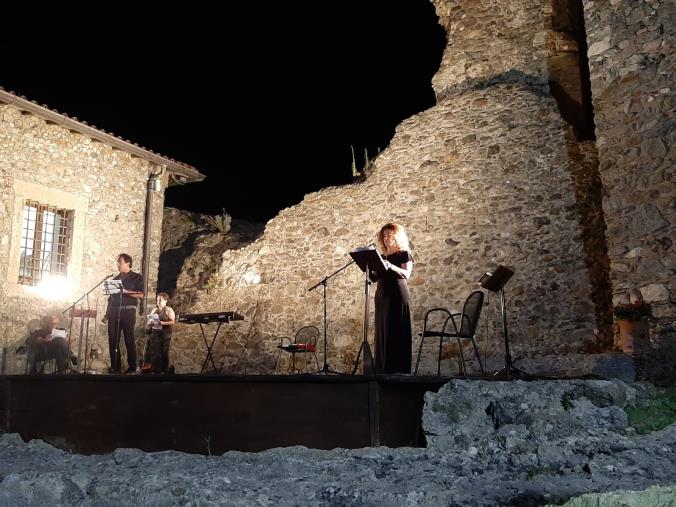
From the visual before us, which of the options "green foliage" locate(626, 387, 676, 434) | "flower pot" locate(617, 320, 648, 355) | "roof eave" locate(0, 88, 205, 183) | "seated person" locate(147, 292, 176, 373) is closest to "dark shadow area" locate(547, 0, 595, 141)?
"flower pot" locate(617, 320, 648, 355)

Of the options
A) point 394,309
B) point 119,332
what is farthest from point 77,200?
point 394,309

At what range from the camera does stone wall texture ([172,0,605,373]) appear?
7.24 m

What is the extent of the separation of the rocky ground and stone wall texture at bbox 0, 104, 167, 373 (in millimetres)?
4950

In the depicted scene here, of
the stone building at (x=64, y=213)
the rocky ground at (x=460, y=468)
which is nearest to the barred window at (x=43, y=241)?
the stone building at (x=64, y=213)

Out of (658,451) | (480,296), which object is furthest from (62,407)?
(658,451)

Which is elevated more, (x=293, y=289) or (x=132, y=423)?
(x=293, y=289)

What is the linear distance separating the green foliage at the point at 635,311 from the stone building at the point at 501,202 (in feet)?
0.92

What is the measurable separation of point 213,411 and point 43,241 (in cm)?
598

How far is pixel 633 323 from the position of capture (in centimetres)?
501

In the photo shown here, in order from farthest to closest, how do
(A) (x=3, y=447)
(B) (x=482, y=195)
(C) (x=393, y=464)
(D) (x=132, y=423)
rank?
(B) (x=482, y=195) < (A) (x=3, y=447) < (D) (x=132, y=423) < (C) (x=393, y=464)

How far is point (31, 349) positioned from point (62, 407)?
392 centimetres

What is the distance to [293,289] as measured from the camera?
29.2ft

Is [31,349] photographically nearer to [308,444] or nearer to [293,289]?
[293,289]

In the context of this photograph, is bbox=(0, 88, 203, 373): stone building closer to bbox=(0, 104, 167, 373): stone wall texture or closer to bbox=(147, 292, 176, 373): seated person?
bbox=(0, 104, 167, 373): stone wall texture
